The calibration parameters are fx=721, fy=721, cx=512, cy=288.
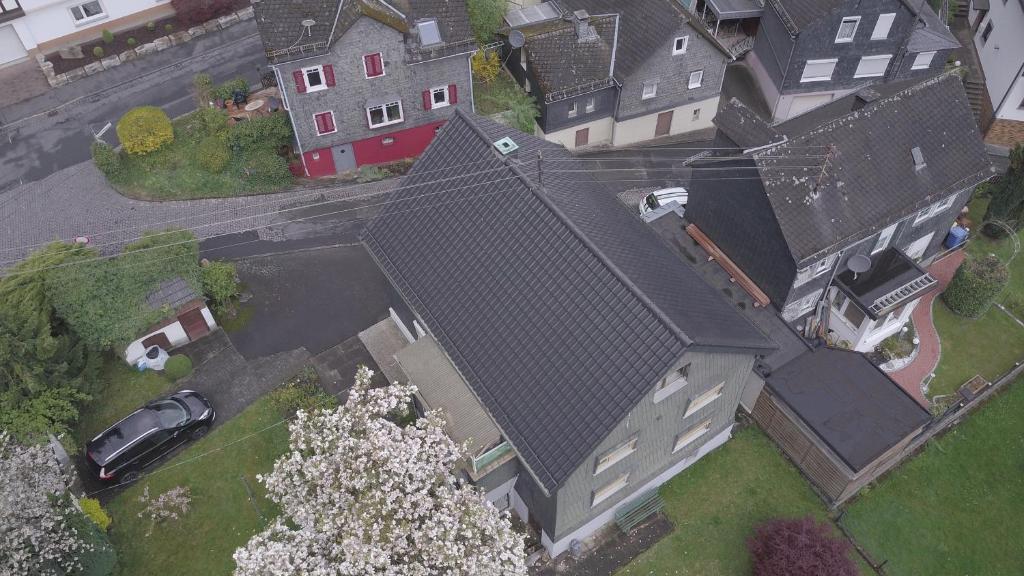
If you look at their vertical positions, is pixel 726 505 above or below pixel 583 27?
below

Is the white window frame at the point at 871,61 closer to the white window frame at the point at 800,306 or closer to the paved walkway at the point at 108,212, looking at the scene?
the white window frame at the point at 800,306

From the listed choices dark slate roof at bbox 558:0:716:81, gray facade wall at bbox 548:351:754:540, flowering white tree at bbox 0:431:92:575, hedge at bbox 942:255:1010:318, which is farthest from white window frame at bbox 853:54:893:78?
flowering white tree at bbox 0:431:92:575

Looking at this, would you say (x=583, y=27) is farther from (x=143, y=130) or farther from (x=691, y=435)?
(x=143, y=130)

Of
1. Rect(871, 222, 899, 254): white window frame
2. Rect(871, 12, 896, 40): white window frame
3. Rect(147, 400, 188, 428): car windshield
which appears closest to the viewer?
Rect(147, 400, 188, 428): car windshield

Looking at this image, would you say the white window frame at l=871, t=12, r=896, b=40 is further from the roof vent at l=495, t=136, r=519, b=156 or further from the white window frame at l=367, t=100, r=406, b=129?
the white window frame at l=367, t=100, r=406, b=129

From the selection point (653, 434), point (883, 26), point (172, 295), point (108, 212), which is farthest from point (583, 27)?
point (108, 212)

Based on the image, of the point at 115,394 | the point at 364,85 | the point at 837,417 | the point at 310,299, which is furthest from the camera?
the point at 364,85

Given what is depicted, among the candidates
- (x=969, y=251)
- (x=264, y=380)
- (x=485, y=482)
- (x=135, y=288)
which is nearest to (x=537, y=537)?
(x=485, y=482)
